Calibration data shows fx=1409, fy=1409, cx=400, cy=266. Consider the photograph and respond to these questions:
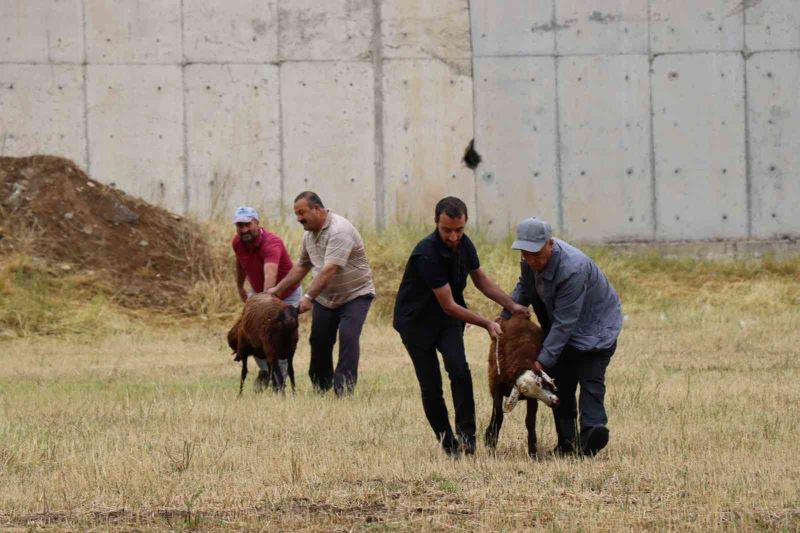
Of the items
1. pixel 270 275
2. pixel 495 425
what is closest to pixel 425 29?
pixel 270 275

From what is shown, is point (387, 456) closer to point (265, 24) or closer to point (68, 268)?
point (68, 268)

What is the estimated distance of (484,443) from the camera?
9.24 metres

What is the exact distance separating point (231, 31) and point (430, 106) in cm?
329

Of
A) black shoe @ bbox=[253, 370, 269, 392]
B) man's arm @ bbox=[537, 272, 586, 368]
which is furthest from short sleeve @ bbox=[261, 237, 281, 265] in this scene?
man's arm @ bbox=[537, 272, 586, 368]

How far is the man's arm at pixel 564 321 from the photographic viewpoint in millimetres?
8555

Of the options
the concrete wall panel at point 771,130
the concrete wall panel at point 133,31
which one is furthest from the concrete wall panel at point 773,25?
the concrete wall panel at point 133,31

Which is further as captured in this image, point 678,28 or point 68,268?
point 678,28

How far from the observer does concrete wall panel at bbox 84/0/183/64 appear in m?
21.5

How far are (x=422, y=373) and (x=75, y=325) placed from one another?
10056 mm

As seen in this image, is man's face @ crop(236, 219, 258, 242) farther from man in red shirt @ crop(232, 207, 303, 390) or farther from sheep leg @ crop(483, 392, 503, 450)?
sheep leg @ crop(483, 392, 503, 450)

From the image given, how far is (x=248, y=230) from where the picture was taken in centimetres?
1245

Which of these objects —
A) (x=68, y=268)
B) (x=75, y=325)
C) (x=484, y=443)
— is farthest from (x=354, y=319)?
(x=68, y=268)

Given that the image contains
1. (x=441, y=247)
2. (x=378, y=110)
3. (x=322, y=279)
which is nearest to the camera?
(x=441, y=247)

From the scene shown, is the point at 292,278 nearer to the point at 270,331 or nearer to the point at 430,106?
the point at 270,331
